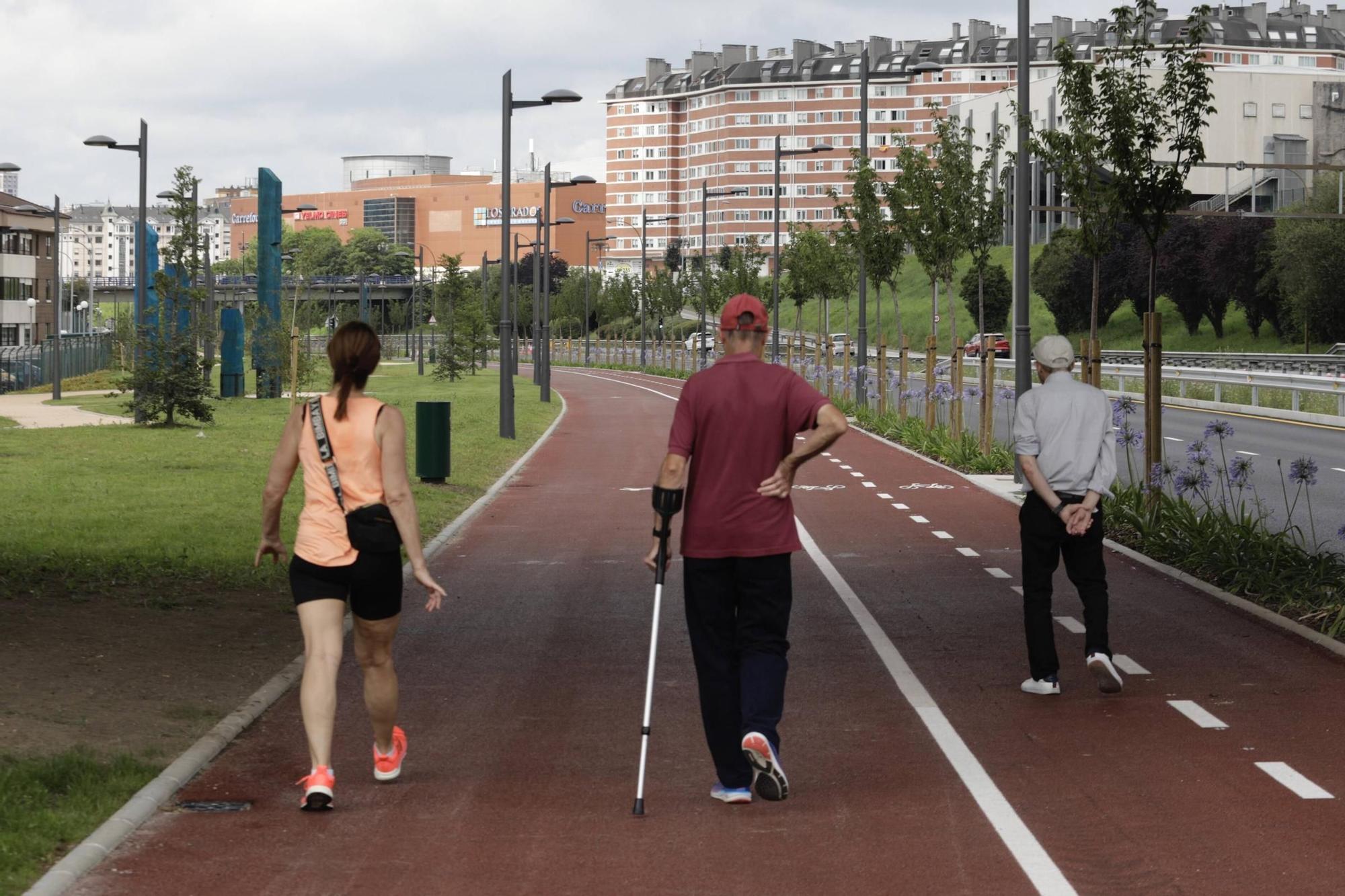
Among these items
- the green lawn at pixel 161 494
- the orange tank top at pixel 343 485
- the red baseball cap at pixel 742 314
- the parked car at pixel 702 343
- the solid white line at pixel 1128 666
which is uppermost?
the parked car at pixel 702 343

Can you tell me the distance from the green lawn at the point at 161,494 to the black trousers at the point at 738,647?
722 centimetres

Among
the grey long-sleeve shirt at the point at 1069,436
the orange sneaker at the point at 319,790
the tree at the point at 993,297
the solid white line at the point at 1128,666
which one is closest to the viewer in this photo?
the orange sneaker at the point at 319,790

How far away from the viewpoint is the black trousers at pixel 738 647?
22.4 ft

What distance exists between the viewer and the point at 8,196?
10769 centimetres

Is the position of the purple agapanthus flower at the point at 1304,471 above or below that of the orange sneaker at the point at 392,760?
above

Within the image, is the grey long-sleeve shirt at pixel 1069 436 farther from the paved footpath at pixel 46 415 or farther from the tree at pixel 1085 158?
the paved footpath at pixel 46 415

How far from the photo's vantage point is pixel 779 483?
22.1 ft

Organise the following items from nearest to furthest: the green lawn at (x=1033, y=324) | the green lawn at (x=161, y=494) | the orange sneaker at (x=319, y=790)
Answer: the orange sneaker at (x=319, y=790) → the green lawn at (x=161, y=494) → the green lawn at (x=1033, y=324)

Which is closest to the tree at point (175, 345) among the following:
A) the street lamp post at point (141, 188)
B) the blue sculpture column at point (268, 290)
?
the street lamp post at point (141, 188)

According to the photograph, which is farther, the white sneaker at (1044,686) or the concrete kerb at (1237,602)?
the concrete kerb at (1237,602)

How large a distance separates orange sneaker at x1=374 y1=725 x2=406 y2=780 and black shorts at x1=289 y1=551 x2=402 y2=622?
0.61 meters

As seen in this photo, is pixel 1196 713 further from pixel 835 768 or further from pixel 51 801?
pixel 51 801

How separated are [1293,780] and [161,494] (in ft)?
53.7

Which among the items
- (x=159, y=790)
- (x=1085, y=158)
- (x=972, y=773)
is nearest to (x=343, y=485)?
(x=159, y=790)
